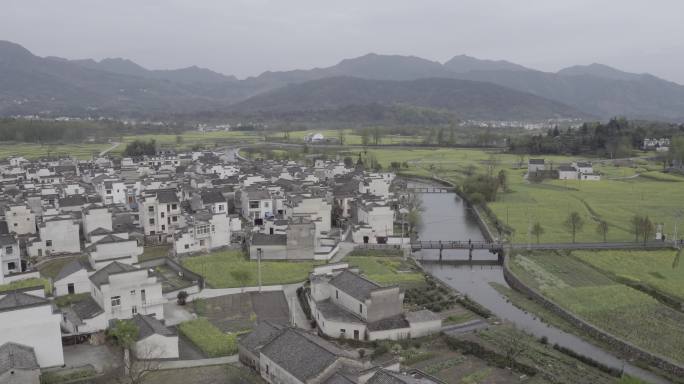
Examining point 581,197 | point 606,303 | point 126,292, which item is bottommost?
point 606,303

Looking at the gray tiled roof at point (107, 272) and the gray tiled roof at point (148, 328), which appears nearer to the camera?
the gray tiled roof at point (148, 328)

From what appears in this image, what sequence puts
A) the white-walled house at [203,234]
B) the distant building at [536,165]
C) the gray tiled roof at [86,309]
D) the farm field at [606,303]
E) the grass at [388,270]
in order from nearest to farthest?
the gray tiled roof at [86,309]
the farm field at [606,303]
the grass at [388,270]
the white-walled house at [203,234]
the distant building at [536,165]

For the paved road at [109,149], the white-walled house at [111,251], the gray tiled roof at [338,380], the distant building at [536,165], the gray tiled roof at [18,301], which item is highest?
the paved road at [109,149]

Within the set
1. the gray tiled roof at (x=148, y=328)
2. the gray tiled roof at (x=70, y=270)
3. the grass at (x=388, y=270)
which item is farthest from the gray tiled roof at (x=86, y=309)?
the grass at (x=388, y=270)

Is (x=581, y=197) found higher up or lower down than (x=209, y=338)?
higher up

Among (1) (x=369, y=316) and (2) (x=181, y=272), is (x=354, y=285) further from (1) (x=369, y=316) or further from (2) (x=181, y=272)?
(2) (x=181, y=272)

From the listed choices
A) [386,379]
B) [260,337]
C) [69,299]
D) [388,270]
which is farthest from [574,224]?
[69,299]

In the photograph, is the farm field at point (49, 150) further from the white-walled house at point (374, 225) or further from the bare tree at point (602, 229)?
the bare tree at point (602, 229)
